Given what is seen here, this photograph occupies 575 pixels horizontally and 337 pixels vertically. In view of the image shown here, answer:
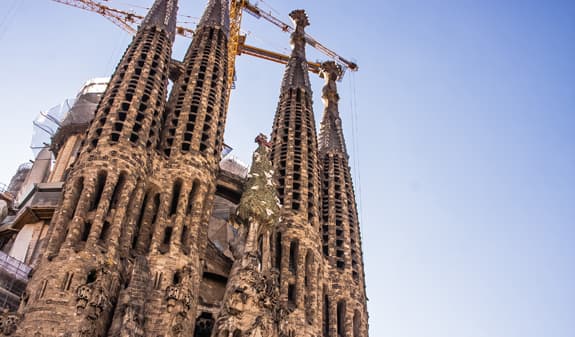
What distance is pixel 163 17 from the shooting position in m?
37.6

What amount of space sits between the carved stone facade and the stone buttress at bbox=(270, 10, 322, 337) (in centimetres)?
8

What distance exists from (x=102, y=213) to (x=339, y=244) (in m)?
14.9

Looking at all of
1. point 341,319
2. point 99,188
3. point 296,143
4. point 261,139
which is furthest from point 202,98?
point 341,319

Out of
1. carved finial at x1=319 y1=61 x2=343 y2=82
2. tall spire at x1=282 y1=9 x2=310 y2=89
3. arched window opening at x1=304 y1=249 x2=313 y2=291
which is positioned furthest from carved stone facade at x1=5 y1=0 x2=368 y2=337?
carved finial at x1=319 y1=61 x2=343 y2=82

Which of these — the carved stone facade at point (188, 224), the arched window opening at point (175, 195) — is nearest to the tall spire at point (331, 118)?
the carved stone facade at point (188, 224)

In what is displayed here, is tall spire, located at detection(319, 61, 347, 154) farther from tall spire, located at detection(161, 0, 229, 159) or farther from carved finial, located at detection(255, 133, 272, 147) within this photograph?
tall spire, located at detection(161, 0, 229, 159)

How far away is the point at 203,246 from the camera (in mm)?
28156

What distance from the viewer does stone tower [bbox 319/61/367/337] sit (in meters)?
32.2

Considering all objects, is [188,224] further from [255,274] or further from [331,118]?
[331,118]

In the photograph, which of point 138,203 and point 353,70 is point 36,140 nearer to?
point 138,203

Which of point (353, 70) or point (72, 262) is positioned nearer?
point (72, 262)

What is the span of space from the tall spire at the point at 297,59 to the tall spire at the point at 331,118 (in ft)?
8.58

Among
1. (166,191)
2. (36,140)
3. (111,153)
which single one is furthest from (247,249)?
(36,140)

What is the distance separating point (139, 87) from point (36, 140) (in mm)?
20110
